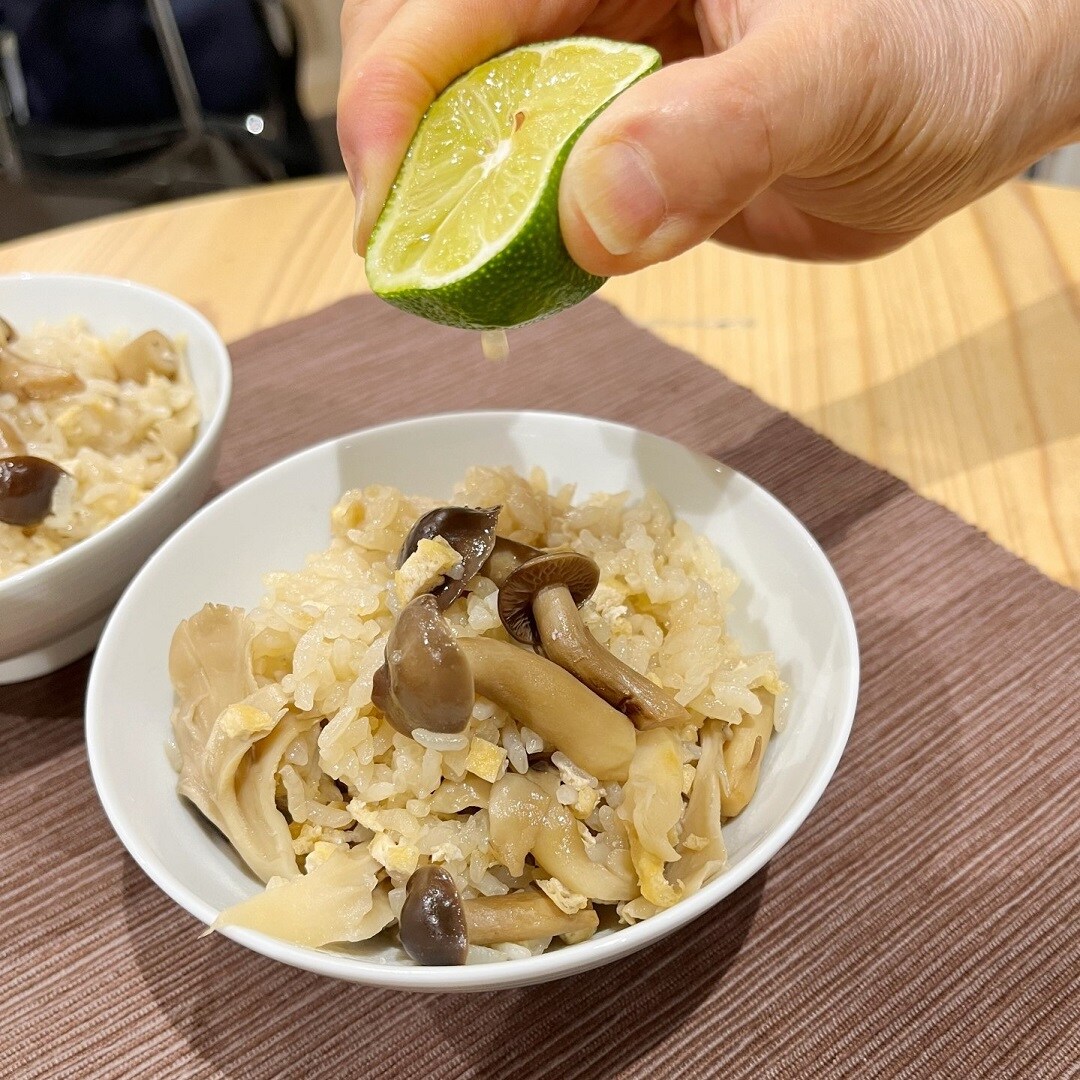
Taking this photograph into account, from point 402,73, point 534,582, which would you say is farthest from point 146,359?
point 534,582

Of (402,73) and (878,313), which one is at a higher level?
(402,73)

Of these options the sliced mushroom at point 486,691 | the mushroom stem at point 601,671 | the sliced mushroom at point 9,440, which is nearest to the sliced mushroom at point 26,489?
the sliced mushroom at point 9,440

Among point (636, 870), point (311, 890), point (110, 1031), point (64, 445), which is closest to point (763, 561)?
point (636, 870)

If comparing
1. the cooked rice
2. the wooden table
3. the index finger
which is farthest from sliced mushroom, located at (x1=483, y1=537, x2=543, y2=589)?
the wooden table

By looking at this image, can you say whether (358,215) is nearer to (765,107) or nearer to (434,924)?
(765,107)

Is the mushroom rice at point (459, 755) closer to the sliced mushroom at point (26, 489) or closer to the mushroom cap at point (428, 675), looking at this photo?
the mushroom cap at point (428, 675)

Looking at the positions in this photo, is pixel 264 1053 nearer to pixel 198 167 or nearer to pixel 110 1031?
pixel 110 1031
